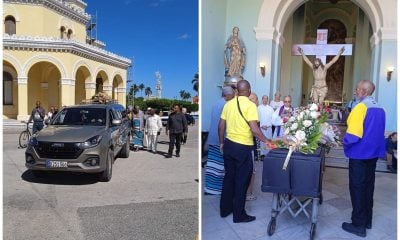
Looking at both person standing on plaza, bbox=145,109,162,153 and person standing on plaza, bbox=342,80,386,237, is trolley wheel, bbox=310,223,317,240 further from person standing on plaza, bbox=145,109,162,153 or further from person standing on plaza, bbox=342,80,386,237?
person standing on plaza, bbox=145,109,162,153

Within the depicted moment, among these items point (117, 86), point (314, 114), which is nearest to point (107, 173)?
point (117, 86)

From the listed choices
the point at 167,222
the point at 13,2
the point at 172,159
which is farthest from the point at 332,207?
the point at 13,2

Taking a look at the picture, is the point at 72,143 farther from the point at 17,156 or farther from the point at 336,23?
the point at 336,23

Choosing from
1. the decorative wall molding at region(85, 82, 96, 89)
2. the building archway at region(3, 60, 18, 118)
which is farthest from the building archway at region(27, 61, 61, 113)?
the decorative wall molding at region(85, 82, 96, 89)

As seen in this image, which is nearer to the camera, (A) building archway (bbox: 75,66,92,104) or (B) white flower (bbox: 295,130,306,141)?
(B) white flower (bbox: 295,130,306,141)

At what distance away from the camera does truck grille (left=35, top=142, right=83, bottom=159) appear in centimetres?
539

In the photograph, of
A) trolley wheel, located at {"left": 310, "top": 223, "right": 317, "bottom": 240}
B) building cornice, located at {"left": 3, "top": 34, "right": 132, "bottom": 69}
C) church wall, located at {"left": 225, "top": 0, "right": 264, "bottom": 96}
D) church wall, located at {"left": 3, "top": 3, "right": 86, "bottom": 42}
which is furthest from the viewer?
church wall, located at {"left": 3, "top": 3, "right": 86, "bottom": 42}

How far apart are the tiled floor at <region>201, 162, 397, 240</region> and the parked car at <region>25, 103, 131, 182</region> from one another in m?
1.83

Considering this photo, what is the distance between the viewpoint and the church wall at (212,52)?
7.80m

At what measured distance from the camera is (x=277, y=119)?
23.0 feet

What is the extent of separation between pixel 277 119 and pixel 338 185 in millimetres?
1917

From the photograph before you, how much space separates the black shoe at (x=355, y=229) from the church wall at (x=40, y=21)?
59.6 feet

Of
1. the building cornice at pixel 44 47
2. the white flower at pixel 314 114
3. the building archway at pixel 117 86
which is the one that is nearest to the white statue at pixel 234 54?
the building cornice at pixel 44 47

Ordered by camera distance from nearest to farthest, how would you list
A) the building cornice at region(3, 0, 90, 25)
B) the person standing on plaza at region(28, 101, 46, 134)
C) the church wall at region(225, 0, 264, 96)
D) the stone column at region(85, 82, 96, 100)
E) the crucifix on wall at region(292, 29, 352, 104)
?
the person standing on plaza at region(28, 101, 46, 134)
the stone column at region(85, 82, 96, 100)
the church wall at region(225, 0, 264, 96)
the crucifix on wall at region(292, 29, 352, 104)
the building cornice at region(3, 0, 90, 25)
